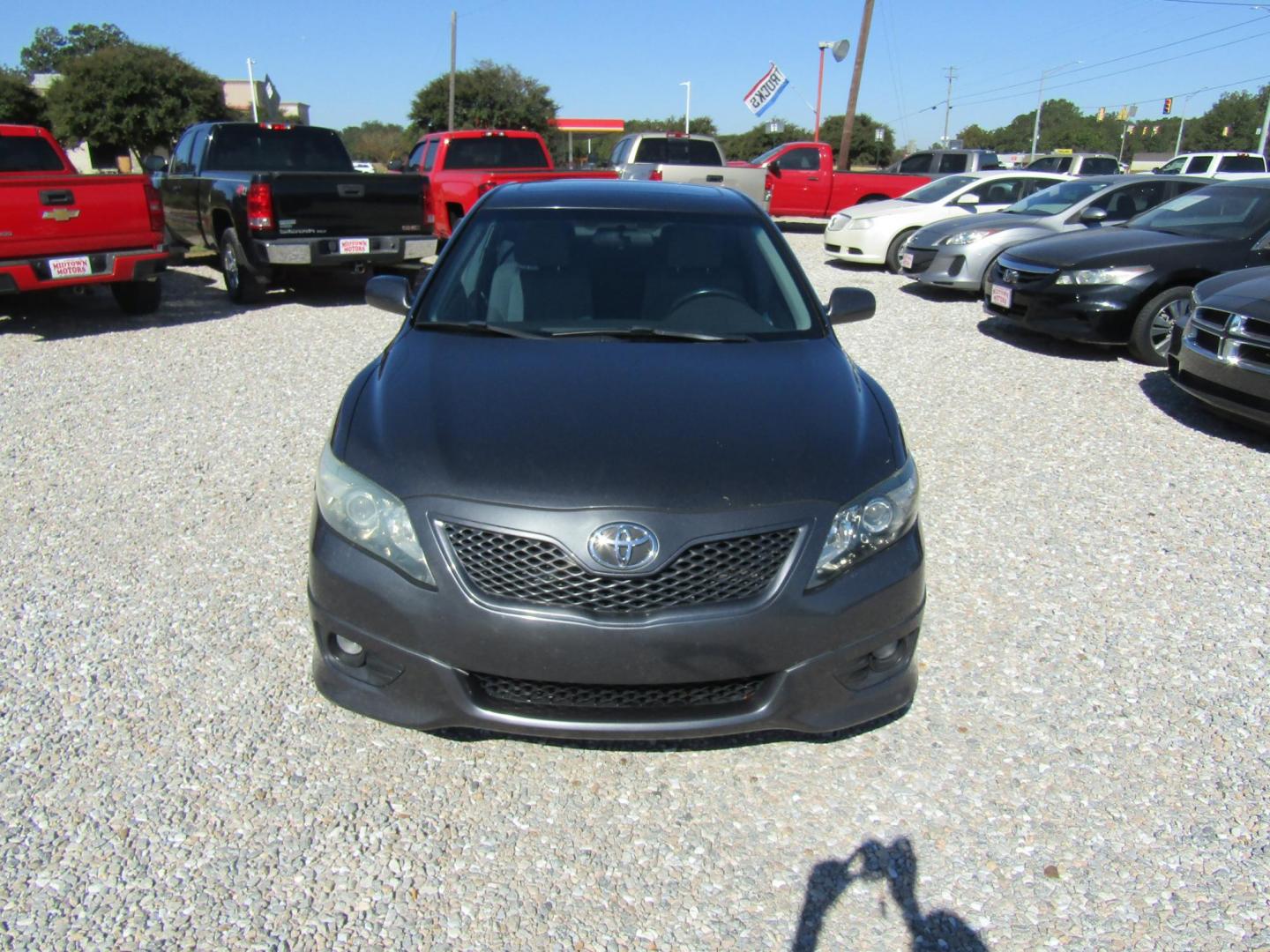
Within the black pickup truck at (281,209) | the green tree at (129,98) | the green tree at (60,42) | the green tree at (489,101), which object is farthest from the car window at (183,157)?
the green tree at (60,42)

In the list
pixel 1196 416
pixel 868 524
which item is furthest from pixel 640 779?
pixel 1196 416

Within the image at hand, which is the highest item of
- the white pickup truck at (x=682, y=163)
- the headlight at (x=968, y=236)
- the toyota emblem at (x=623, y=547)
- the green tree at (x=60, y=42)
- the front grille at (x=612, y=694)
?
the green tree at (x=60, y=42)

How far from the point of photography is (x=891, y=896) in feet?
7.71

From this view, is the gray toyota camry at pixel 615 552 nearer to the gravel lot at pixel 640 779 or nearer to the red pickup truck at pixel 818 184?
the gravel lot at pixel 640 779

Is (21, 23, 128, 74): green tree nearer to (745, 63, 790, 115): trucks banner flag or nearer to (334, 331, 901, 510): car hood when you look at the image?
(745, 63, 790, 115): trucks banner flag

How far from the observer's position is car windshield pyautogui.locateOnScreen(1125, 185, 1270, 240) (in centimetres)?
809

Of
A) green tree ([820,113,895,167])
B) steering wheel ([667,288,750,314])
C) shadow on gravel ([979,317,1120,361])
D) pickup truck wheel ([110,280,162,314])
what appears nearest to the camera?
steering wheel ([667,288,750,314])

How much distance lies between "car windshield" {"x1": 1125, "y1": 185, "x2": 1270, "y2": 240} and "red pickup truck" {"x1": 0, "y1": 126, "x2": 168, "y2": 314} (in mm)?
9339

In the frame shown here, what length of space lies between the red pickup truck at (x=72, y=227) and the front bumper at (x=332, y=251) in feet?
3.04

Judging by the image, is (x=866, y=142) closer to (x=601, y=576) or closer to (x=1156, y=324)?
(x=1156, y=324)

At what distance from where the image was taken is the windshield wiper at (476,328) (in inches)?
136

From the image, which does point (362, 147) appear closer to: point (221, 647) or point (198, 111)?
point (198, 111)

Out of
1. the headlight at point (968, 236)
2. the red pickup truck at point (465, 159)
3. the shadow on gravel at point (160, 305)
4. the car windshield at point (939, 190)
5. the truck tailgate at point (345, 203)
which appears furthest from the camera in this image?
the car windshield at point (939, 190)

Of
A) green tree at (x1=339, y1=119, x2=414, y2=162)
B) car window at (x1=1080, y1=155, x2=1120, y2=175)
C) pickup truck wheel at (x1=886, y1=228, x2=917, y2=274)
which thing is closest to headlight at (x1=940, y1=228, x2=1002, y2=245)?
pickup truck wheel at (x1=886, y1=228, x2=917, y2=274)
